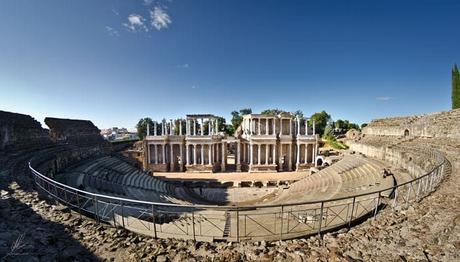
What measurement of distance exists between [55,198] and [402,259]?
43.5 feet

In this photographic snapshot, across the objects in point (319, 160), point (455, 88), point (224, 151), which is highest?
point (455, 88)

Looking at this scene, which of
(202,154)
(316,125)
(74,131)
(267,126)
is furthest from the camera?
(316,125)

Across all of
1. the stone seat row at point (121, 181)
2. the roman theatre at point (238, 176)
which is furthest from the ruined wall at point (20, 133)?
the stone seat row at point (121, 181)

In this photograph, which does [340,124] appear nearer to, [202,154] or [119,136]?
[202,154]

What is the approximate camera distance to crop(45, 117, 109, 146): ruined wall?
28406mm

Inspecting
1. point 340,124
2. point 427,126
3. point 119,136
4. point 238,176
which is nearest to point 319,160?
point 238,176

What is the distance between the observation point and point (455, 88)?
35.8 m

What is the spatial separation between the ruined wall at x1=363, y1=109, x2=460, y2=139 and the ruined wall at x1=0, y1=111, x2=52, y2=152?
39200 millimetres

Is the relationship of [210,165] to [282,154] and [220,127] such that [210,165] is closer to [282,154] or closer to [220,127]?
[282,154]

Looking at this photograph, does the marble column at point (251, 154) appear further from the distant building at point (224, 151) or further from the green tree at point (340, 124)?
the green tree at point (340, 124)

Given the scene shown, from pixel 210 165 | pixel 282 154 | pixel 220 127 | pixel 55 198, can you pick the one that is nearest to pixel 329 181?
pixel 282 154

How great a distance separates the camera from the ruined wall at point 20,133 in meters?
17.2

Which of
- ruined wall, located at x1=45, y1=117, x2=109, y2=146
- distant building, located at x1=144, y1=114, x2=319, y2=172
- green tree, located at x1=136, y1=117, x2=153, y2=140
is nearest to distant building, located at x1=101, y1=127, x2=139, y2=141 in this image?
green tree, located at x1=136, y1=117, x2=153, y2=140

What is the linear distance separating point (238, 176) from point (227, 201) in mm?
9630
